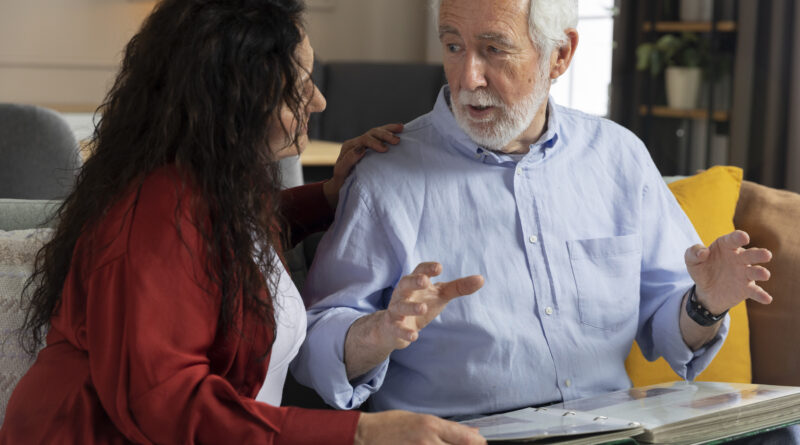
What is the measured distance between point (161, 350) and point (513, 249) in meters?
0.65

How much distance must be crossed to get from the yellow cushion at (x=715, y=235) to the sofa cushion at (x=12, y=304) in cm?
104

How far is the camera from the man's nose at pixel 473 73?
1.43m

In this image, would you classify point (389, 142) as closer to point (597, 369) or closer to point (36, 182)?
point (597, 369)

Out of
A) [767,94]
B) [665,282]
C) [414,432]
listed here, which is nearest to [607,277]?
[665,282]

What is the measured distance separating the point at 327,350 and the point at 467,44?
1.77ft

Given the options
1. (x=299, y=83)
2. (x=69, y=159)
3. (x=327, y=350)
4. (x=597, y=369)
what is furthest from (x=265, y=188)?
(x=69, y=159)

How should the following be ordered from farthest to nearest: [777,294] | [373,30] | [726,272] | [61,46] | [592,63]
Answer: [373,30] < [61,46] < [592,63] < [777,294] < [726,272]

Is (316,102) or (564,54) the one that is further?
(564,54)

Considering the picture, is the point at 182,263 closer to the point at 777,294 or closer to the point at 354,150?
the point at 354,150

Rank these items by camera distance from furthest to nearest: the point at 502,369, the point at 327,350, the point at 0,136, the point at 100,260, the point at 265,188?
the point at 0,136, the point at 502,369, the point at 327,350, the point at 265,188, the point at 100,260

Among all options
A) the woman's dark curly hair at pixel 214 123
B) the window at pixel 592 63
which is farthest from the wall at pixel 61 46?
A: the woman's dark curly hair at pixel 214 123

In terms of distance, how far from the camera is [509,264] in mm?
1440

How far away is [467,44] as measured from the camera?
1.45m

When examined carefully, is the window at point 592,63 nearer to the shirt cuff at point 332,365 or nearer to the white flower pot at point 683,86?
the white flower pot at point 683,86
